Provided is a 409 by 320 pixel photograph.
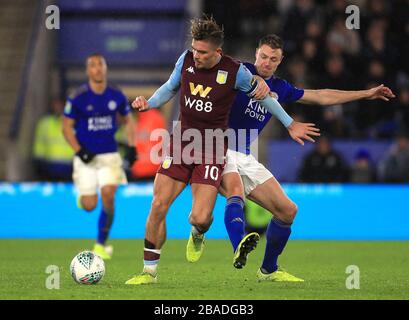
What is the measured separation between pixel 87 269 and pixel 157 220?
27.1 inches

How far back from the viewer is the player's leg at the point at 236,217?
770 cm

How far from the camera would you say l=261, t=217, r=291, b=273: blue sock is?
8570 mm

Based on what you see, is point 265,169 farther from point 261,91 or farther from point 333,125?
point 333,125

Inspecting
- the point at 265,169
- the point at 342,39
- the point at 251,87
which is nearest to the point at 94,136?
Result: the point at 265,169

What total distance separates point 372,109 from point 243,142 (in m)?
7.69

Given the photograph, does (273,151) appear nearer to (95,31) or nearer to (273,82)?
(95,31)

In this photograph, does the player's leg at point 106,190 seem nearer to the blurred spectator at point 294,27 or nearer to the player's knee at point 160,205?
the player's knee at point 160,205

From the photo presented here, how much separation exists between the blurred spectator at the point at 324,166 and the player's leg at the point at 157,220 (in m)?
6.71

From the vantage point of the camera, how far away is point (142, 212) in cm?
1415

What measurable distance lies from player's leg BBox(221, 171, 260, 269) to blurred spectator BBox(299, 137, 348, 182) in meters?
6.30

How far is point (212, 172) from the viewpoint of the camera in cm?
823

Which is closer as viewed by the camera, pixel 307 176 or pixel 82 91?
pixel 82 91

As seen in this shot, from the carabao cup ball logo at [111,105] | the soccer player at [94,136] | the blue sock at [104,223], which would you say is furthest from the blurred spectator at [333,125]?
the blue sock at [104,223]

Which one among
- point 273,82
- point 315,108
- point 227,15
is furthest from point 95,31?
point 273,82
